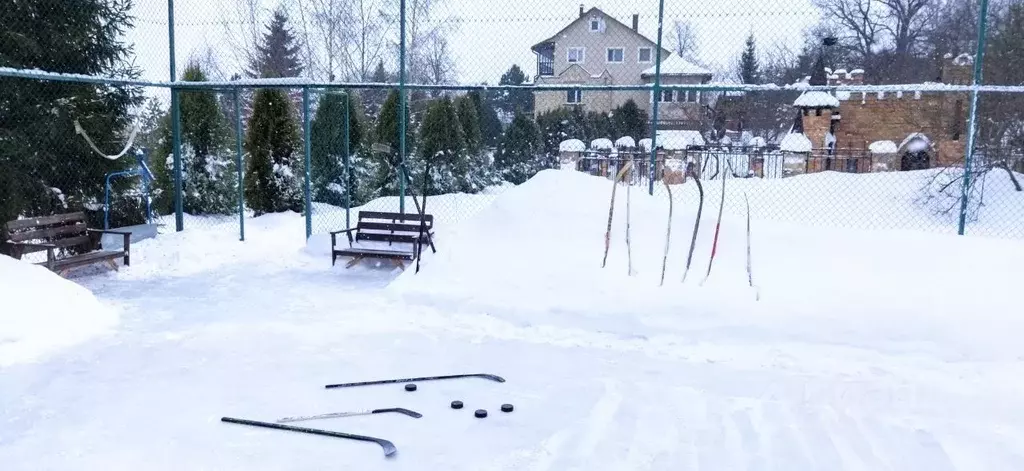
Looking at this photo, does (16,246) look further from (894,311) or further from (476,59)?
(894,311)

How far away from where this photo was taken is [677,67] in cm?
834

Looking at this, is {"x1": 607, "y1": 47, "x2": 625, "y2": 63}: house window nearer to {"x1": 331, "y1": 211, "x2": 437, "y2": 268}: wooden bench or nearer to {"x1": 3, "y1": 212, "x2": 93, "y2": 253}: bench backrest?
{"x1": 331, "y1": 211, "x2": 437, "y2": 268}: wooden bench

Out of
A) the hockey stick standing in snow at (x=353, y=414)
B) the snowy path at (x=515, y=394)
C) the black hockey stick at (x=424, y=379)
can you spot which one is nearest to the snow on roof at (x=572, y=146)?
the snowy path at (x=515, y=394)

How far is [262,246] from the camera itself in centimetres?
933

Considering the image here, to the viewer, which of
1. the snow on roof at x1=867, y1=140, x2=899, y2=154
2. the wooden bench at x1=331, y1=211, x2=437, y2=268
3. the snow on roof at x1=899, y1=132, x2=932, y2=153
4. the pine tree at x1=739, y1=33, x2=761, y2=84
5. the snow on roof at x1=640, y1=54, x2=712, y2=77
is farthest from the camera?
the snow on roof at x1=867, y1=140, x2=899, y2=154

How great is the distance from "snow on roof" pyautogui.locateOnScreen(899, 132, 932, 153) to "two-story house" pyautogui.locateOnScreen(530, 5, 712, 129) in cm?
372

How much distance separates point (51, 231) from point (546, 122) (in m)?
6.68

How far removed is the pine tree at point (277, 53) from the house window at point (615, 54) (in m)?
12.8

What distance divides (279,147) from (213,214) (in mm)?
1673

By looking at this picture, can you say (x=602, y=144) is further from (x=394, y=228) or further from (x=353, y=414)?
(x=353, y=414)

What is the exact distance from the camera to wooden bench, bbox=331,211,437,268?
A: 775 centimetres

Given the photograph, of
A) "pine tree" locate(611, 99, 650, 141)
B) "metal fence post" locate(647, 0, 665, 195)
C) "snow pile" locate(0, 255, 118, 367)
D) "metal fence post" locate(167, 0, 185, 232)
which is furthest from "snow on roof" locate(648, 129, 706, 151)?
"snow pile" locate(0, 255, 118, 367)

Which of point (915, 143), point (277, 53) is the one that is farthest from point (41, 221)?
point (277, 53)

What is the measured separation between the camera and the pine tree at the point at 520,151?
36.3 ft
